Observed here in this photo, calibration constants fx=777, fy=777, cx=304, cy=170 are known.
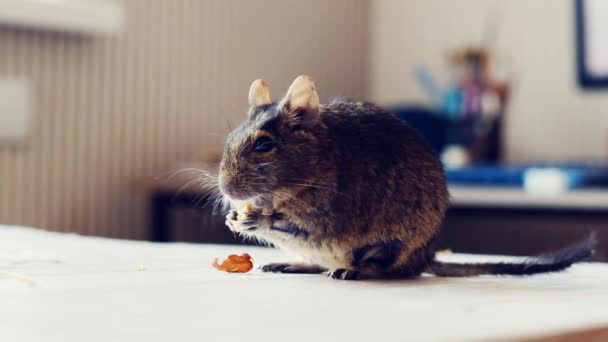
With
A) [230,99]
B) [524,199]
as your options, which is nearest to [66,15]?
[230,99]

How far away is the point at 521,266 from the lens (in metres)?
0.77

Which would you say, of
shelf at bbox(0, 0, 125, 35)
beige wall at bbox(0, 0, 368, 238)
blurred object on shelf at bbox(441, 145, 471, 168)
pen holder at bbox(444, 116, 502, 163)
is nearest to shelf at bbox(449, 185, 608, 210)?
blurred object on shelf at bbox(441, 145, 471, 168)

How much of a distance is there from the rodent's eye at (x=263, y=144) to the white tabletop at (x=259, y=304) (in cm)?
12

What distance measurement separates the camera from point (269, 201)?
0.76m

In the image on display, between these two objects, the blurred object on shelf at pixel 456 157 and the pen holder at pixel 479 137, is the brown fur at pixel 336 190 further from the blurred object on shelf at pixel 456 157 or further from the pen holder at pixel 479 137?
the pen holder at pixel 479 137

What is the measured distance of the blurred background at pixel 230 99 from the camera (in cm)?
A: 194

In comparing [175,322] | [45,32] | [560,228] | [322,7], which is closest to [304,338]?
[175,322]

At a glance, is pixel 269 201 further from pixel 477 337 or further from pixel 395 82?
pixel 395 82

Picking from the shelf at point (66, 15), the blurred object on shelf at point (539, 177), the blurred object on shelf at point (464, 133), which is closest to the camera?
the blurred object on shelf at point (539, 177)

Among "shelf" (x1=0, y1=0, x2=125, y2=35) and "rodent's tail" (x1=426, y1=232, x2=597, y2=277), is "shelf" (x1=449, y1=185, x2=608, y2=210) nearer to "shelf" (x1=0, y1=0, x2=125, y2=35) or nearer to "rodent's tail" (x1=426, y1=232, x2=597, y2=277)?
"rodent's tail" (x1=426, y1=232, x2=597, y2=277)

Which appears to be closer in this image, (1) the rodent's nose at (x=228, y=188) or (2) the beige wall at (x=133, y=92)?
(1) the rodent's nose at (x=228, y=188)

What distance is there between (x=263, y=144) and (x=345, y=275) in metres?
0.15

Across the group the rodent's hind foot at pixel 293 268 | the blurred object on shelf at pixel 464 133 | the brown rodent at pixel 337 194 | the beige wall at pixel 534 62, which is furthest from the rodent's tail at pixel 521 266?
the beige wall at pixel 534 62

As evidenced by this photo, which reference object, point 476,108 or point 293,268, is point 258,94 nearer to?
point 293,268
